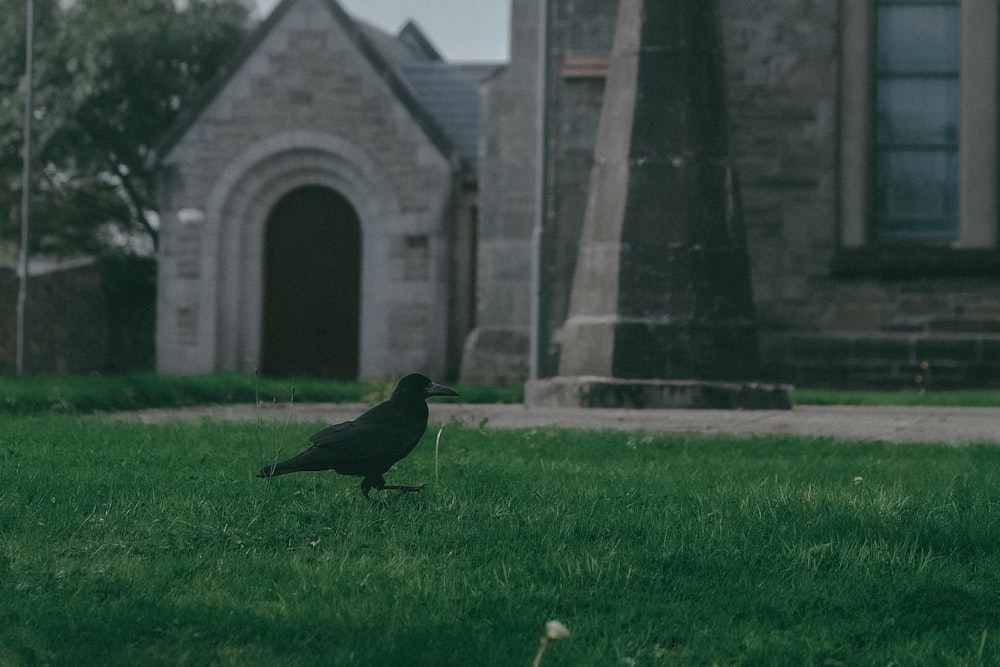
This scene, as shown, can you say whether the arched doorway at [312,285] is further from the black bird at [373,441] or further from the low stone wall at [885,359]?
the black bird at [373,441]

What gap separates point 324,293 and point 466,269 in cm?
230

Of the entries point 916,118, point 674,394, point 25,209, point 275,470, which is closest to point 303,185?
point 25,209

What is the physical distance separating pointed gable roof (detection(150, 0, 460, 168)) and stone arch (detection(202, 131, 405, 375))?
101 cm

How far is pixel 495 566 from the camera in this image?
4328 millimetres

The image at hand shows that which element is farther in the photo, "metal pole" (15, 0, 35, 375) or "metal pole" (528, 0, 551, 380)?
"metal pole" (15, 0, 35, 375)

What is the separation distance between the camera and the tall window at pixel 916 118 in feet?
57.1

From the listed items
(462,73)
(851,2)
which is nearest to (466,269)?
(462,73)

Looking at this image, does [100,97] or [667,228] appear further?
[100,97]

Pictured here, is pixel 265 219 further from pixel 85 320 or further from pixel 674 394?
pixel 674 394

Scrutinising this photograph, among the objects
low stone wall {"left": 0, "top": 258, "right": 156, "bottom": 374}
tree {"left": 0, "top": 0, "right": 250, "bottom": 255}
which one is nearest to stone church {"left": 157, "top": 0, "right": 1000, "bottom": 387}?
low stone wall {"left": 0, "top": 258, "right": 156, "bottom": 374}

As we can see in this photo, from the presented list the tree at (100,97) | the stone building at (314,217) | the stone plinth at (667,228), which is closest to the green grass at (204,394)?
the stone plinth at (667,228)

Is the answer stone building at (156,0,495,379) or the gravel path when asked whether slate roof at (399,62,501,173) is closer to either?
stone building at (156,0,495,379)

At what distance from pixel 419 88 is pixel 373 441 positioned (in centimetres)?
2154

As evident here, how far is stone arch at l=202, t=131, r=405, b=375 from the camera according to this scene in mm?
22984
